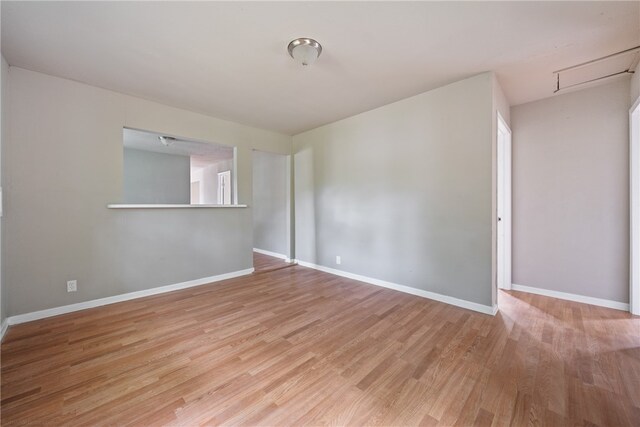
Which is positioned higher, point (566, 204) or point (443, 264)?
point (566, 204)

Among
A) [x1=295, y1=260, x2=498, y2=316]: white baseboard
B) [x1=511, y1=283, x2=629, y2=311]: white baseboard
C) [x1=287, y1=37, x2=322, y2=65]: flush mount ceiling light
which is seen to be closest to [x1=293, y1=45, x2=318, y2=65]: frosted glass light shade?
[x1=287, y1=37, x2=322, y2=65]: flush mount ceiling light

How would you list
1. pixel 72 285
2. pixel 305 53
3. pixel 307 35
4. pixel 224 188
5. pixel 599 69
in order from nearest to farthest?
1. pixel 307 35
2. pixel 305 53
3. pixel 599 69
4. pixel 72 285
5. pixel 224 188

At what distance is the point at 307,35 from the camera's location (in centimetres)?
198

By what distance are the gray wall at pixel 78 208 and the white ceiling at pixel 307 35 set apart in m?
0.29

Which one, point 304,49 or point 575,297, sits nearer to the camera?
point 304,49

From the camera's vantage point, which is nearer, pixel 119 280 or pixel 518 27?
pixel 518 27

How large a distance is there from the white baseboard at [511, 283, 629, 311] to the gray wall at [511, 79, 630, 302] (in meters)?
0.05

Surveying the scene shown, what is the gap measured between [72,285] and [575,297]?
5700 millimetres

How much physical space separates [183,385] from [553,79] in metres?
4.37

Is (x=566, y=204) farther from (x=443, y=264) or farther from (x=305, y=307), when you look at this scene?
(x=305, y=307)

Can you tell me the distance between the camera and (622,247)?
8.87 ft

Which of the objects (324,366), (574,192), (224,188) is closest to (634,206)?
(574,192)

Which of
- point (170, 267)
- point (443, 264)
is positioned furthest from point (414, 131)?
point (170, 267)

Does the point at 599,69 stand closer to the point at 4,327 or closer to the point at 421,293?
the point at 421,293
